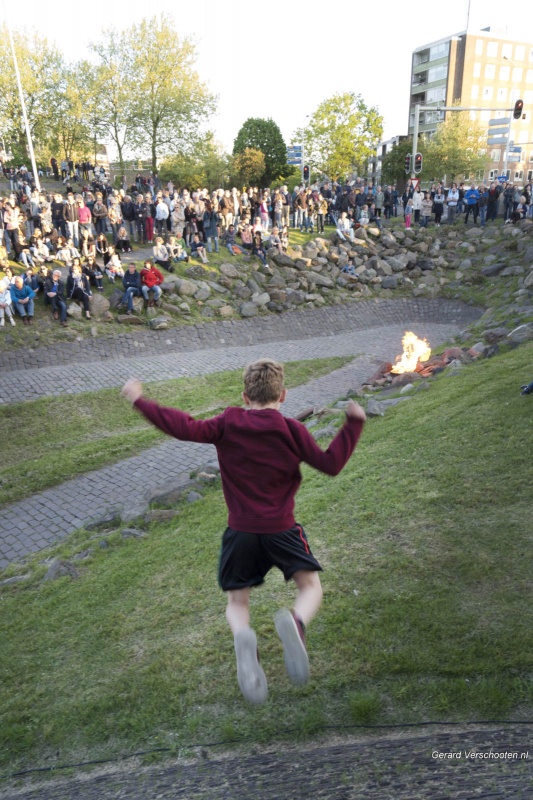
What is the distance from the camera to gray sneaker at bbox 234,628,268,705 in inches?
128

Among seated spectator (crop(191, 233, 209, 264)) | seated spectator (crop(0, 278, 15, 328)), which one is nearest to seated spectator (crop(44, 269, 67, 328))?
seated spectator (crop(0, 278, 15, 328))

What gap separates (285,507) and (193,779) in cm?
183

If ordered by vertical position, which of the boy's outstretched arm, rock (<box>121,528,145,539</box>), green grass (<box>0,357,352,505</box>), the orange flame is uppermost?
the boy's outstretched arm

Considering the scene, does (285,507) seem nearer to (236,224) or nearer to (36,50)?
(236,224)

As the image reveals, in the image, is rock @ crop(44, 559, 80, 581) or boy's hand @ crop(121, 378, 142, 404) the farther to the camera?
rock @ crop(44, 559, 80, 581)

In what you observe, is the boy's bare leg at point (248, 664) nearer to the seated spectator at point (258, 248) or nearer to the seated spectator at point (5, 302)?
the seated spectator at point (5, 302)

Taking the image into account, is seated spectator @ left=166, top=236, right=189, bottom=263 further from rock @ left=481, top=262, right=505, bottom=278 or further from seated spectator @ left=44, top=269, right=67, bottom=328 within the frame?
rock @ left=481, top=262, right=505, bottom=278

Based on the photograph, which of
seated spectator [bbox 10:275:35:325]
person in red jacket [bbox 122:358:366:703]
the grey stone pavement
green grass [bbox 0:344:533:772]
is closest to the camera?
person in red jacket [bbox 122:358:366:703]

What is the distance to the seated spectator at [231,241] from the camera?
915 inches

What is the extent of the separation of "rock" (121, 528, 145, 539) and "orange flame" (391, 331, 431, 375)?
27.8 feet

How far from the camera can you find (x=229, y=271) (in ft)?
71.2

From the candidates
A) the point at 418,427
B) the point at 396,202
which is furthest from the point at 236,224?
the point at 418,427

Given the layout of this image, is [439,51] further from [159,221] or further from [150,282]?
[150,282]

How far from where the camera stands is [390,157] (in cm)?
5975
